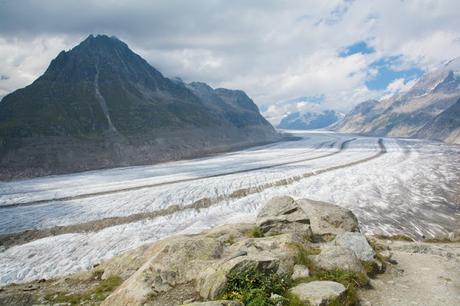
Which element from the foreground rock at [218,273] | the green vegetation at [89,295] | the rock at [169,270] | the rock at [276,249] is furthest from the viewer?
the green vegetation at [89,295]

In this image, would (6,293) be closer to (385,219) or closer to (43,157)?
(385,219)

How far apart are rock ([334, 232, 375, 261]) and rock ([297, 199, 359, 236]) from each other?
4343mm

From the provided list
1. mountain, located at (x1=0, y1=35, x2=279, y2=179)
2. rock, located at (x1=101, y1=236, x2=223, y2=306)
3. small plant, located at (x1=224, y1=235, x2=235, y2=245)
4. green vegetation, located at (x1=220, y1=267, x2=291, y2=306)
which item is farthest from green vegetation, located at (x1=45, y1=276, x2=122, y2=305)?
mountain, located at (x1=0, y1=35, x2=279, y2=179)

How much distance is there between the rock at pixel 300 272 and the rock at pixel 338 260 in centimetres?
94

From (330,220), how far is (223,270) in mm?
12679

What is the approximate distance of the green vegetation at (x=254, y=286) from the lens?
10.8 meters

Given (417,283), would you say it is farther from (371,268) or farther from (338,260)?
(338,260)

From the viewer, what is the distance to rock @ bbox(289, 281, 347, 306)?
1079 centimetres

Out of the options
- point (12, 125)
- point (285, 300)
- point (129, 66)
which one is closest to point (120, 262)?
point (285, 300)

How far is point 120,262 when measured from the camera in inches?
769

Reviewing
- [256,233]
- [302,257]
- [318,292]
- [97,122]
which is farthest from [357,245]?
[97,122]

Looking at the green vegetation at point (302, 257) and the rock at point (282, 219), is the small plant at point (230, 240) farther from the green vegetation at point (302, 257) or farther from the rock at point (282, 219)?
the green vegetation at point (302, 257)

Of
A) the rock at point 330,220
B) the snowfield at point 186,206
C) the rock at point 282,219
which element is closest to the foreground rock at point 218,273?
the rock at point 282,219

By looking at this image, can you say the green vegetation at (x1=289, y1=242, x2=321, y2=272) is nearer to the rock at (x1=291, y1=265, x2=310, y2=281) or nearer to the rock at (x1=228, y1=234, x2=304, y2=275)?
Answer: the rock at (x1=228, y1=234, x2=304, y2=275)
